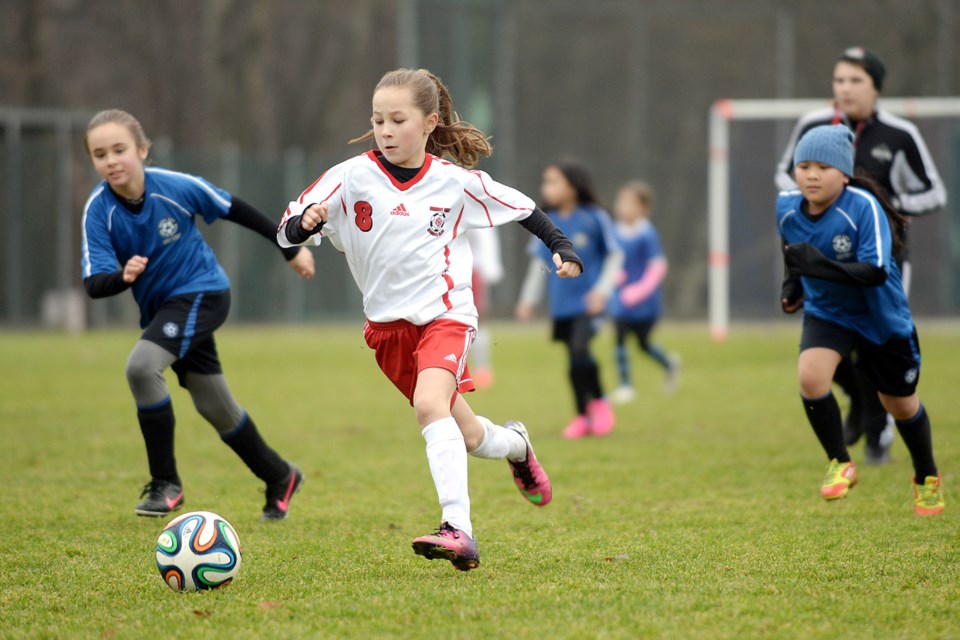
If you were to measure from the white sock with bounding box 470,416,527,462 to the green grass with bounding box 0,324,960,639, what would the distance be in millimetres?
368

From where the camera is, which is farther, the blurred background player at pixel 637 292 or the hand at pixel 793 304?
the blurred background player at pixel 637 292

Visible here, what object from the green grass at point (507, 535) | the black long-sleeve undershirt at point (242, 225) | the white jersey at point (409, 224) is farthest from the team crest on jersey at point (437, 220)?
the green grass at point (507, 535)

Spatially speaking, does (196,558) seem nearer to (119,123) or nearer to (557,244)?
(557,244)

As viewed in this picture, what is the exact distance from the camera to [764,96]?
73.9 ft

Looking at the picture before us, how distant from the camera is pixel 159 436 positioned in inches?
226

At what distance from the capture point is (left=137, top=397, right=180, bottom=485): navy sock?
571cm

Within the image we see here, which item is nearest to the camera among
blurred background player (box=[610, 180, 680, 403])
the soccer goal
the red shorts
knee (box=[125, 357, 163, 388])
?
the red shorts

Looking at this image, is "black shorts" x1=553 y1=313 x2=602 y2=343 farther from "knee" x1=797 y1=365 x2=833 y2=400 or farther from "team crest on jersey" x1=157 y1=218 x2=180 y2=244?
"team crest on jersey" x1=157 y1=218 x2=180 y2=244

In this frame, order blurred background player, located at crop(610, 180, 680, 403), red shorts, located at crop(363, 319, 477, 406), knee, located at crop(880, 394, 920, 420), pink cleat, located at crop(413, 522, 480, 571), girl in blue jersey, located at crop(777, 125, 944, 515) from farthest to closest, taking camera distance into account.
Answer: blurred background player, located at crop(610, 180, 680, 403) < knee, located at crop(880, 394, 920, 420) < girl in blue jersey, located at crop(777, 125, 944, 515) < red shorts, located at crop(363, 319, 477, 406) < pink cleat, located at crop(413, 522, 480, 571)

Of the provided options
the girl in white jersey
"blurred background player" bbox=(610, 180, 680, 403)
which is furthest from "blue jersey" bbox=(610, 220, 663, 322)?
the girl in white jersey

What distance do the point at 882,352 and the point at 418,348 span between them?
2.21 metres

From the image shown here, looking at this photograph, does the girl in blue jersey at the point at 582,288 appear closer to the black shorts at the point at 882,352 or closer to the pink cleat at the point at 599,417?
the pink cleat at the point at 599,417

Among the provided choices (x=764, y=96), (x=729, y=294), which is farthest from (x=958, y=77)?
(x=729, y=294)

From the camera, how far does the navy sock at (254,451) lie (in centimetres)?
591
